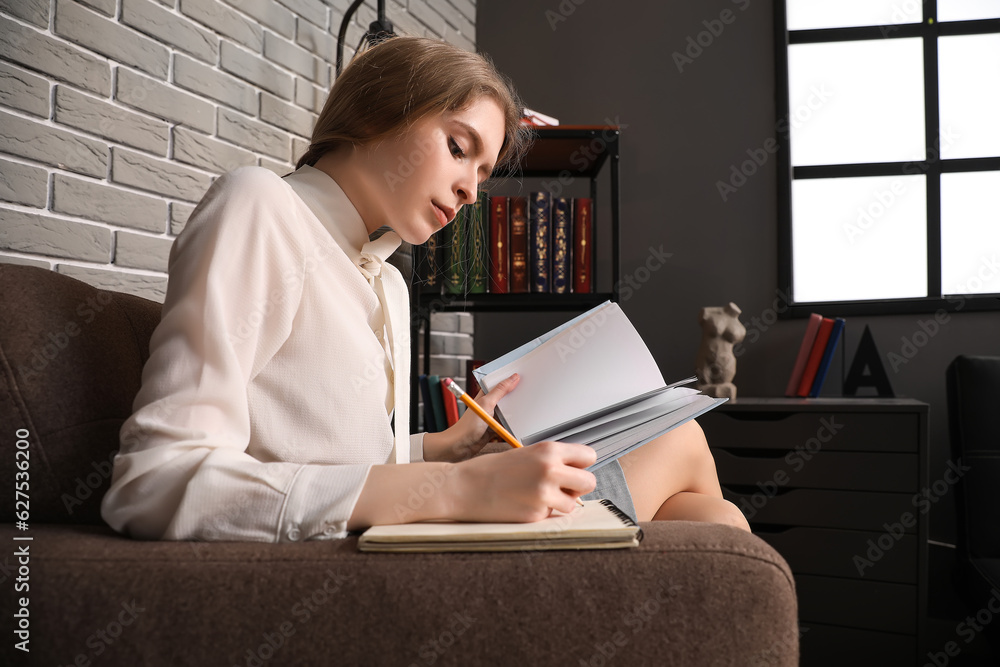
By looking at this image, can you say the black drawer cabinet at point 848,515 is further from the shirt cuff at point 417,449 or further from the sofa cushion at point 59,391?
the sofa cushion at point 59,391

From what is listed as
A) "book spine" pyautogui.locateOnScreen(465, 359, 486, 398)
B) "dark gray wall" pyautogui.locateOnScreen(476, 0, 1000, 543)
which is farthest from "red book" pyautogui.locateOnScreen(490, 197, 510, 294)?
"dark gray wall" pyautogui.locateOnScreen(476, 0, 1000, 543)

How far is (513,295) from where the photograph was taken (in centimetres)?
212

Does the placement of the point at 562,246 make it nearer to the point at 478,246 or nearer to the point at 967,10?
the point at 478,246

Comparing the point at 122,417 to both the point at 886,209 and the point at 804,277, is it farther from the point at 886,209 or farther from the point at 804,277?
the point at 886,209

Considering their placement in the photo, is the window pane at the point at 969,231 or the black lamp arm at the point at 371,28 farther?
the window pane at the point at 969,231

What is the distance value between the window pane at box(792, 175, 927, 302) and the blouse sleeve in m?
2.20

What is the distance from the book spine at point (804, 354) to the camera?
222 cm

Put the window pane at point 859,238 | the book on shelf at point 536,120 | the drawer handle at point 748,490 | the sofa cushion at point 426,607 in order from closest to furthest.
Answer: the sofa cushion at point 426,607 → the drawer handle at point 748,490 → the book on shelf at point 536,120 → the window pane at point 859,238

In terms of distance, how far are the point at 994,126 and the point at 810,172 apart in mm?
588

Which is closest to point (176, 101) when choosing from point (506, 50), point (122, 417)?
point (122, 417)

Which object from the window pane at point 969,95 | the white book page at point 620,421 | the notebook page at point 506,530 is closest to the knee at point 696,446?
the white book page at point 620,421

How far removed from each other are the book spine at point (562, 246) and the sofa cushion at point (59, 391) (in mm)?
1505

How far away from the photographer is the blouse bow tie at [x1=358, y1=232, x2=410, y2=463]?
89 centimetres

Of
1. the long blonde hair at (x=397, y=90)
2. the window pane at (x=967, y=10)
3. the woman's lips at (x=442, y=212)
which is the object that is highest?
the window pane at (x=967, y=10)
